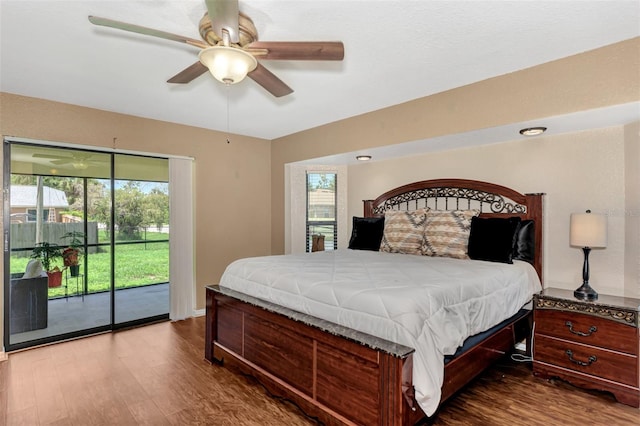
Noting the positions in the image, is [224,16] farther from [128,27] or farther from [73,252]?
[73,252]

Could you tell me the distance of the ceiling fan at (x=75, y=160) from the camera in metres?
3.68

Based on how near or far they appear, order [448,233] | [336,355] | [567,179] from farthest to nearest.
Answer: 1. [448,233]
2. [567,179]
3. [336,355]

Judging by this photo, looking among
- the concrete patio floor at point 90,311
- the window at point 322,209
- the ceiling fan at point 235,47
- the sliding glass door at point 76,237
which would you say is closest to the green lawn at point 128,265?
the sliding glass door at point 76,237

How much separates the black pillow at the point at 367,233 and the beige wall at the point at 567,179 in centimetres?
104

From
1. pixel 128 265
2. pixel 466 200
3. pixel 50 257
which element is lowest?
pixel 128 265

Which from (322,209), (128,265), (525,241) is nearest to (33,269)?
(128,265)

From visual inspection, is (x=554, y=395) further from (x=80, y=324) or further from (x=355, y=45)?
(x=80, y=324)

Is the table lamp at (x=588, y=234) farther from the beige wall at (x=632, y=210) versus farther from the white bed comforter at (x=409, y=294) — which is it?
the white bed comforter at (x=409, y=294)

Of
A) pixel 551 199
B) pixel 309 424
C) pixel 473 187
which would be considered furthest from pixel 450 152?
pixel 309 424

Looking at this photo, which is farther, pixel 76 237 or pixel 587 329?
pixel 76 237

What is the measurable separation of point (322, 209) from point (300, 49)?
11.6 ft

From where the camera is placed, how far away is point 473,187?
147 inches

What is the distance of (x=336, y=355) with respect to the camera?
2.06 m

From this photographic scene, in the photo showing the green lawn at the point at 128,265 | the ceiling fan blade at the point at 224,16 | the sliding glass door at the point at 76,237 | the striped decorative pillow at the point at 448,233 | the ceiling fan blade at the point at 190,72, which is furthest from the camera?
the green lawn at the point at 128,265
